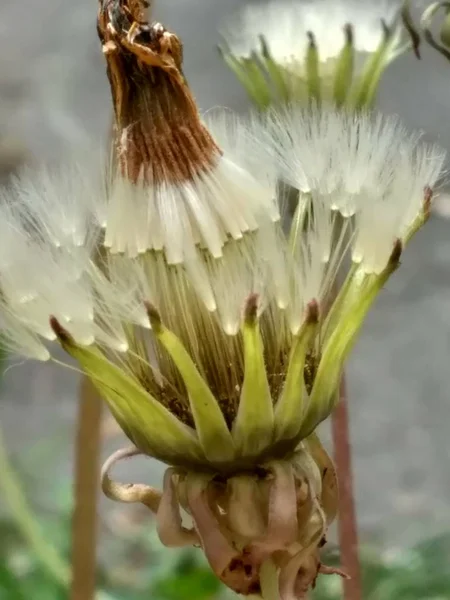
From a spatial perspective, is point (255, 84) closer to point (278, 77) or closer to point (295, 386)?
point (278, 77)

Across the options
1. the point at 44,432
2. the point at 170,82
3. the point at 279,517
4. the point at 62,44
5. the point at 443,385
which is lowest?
the point at 279,517

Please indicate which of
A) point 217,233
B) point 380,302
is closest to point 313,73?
point 217,233

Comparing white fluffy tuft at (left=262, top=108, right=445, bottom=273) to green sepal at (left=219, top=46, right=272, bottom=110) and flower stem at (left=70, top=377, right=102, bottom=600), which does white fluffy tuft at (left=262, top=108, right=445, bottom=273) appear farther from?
flower stem at (left=70, top=377, right=102, bottom=600)

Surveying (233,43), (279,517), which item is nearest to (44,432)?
(233,43)

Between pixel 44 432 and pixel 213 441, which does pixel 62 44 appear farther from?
pixel 213 441

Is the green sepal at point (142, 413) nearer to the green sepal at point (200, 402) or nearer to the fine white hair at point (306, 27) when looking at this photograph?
the green sepal at point (200, 402)

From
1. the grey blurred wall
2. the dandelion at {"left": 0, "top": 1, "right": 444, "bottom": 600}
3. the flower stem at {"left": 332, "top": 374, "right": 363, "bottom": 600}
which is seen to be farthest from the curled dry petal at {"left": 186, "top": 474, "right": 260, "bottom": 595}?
the grey blurred wall
